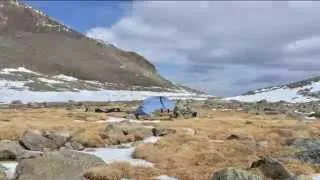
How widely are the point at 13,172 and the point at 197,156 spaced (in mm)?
10390

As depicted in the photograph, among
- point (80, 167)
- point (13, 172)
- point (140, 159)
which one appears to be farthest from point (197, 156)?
point (13, 172)

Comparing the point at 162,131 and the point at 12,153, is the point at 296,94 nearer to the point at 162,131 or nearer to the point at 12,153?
the point at 162,131

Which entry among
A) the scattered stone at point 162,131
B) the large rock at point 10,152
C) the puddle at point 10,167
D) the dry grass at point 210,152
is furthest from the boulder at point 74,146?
the scattered stone at point 162,131

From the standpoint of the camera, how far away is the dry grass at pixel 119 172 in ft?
84.4

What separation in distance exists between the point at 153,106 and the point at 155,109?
34.7 inches

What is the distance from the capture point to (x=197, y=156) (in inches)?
1266

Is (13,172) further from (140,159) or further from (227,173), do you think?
(227,173)

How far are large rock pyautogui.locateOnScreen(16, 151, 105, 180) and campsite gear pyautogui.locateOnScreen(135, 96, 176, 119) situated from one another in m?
40.8

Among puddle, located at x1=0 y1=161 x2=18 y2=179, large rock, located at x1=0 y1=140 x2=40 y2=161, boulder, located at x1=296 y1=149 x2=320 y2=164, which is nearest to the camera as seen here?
puddle, located at x1=0 y1=161 x2=18 y2=179

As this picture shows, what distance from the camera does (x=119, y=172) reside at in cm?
2638

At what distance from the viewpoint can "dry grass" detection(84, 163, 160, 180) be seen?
25716 mm

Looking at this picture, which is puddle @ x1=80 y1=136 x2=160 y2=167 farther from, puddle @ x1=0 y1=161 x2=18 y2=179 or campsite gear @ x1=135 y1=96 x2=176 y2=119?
campsite gear @ x1=135 y1=96 x2=176 y2=119

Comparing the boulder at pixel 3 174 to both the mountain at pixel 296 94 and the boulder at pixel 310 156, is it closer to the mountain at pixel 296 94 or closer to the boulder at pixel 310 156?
the boulder at pixel 310 156

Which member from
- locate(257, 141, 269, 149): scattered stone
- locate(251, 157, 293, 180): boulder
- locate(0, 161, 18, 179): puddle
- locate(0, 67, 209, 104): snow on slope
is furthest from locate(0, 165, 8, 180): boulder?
locate(0, 67, 209, 104): snow on slope
